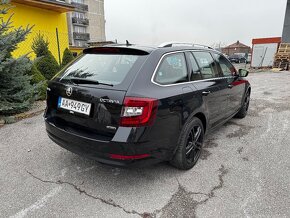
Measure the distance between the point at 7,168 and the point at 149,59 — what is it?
2447mm

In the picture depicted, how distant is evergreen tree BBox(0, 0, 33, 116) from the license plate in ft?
9.65

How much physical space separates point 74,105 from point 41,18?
10.7 metres

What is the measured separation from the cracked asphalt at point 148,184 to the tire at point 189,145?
135 millimetres

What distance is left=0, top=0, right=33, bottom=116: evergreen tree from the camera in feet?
16.7

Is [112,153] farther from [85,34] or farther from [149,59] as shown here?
[85,34]

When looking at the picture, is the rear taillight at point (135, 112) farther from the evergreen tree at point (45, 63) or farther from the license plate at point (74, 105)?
the evergreen tree at point (45, 63)

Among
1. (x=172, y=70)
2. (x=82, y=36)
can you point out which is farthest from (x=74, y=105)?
(x=82, y=36)

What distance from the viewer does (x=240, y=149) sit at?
3.80 m

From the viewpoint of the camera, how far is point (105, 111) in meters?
2.37

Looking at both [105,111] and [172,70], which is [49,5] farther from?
[105,111]

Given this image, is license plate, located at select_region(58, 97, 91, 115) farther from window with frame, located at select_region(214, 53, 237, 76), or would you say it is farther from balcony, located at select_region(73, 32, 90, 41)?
balcony, located at select_region(73, 32, 90, 41)

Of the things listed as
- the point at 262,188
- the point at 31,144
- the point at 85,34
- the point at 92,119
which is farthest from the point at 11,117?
the point at 85,34

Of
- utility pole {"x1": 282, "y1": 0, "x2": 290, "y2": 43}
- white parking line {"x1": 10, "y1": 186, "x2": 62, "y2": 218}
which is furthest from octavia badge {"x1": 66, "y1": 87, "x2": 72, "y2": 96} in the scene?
utility pole {"x1": 282, "y1": 0, "x2": 290, "y2": 43}

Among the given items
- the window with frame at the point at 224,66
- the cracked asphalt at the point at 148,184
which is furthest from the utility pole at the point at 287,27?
the cracked asphalt at the point at 148,184
